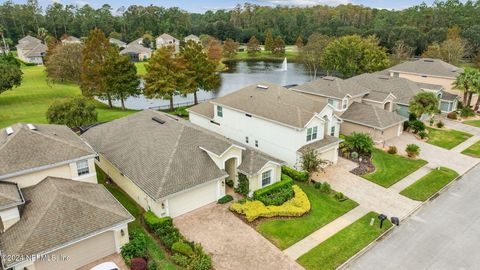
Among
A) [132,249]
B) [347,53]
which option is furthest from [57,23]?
[132,249]

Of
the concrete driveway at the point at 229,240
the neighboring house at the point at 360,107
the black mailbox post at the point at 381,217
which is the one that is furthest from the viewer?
the neighboring house at the point at 360,107

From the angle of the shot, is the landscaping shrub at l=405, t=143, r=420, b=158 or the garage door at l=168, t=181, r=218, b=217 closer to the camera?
the garage door at l=168, t=181, r=218, b=217

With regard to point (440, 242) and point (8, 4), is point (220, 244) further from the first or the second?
point (8, 4)

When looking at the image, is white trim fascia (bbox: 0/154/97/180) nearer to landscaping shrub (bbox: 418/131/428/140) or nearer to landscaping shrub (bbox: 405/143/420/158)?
landscaping shrub (bbox: 405/143/420/158)

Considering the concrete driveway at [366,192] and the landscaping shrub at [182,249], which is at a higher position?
the landscaping shrub at [182,249]

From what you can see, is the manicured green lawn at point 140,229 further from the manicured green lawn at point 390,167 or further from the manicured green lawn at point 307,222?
the manicured green lawn at point 390,167

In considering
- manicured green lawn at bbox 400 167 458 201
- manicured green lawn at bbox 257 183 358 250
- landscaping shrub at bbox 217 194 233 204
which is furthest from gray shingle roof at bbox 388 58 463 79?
landscaping shrub at bbox 217 194 233 204

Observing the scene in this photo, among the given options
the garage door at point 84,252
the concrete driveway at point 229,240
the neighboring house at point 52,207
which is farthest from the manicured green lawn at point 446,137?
the garage door at point 84,252
